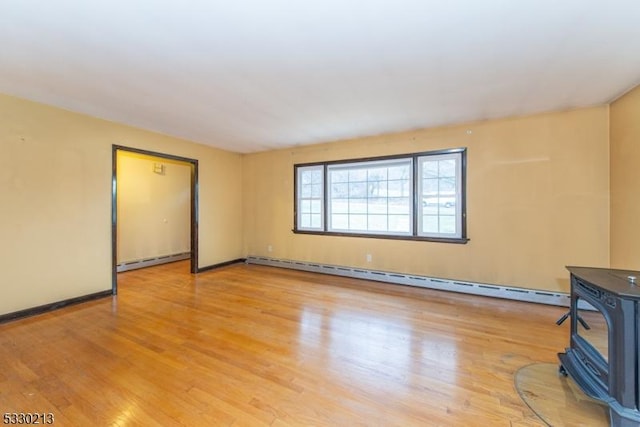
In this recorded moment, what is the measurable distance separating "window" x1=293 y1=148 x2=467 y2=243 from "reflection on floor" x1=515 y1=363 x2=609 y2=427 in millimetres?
2179

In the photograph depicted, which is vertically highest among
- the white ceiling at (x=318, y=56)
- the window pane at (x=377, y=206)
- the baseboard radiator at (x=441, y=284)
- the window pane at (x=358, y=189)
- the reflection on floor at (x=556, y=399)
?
the white ceiling at (x=318, y=56)

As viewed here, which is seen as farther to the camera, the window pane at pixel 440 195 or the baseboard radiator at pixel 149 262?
the baseboard radiator at pixel 149 262

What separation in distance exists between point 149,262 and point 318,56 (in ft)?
18.1

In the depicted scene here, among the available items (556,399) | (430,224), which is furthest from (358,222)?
(556,399)

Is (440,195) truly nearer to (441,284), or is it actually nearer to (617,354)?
(441,284)

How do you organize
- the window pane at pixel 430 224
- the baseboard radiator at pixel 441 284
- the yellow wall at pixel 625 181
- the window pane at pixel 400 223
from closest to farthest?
the yellow wall at pixel 625 181, the baseboard radiator at pixel 441 284, the window pane at pixel 430 224, the window pane at pixel 400 223

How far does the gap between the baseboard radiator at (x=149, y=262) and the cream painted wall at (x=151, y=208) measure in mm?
66

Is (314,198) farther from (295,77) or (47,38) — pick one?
(47,38)

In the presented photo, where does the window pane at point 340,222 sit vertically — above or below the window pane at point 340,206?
below

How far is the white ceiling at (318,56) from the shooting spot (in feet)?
5.58

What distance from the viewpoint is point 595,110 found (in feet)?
10.8

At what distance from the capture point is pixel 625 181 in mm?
2951

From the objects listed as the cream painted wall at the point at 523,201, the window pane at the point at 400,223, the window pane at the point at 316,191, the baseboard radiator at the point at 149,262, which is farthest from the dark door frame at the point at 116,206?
the window pane at the point at 400,223

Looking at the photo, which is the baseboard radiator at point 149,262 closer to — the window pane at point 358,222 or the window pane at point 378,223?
the window pane at point 358,222
